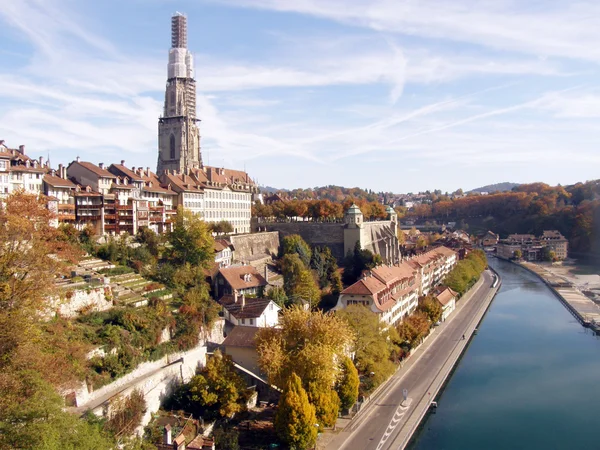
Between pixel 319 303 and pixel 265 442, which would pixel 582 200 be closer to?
pixel 319 303

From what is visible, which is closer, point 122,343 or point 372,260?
point 122,343

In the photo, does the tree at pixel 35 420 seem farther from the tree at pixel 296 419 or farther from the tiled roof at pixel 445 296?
the tiled roof at pixel 445 296

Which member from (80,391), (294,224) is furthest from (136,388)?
(294,224)

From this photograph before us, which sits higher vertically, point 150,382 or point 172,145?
point 172,145

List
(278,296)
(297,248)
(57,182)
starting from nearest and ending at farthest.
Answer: (57,182) < (278,296) < (297,248)

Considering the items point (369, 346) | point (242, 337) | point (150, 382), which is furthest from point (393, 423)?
point (150, 382)

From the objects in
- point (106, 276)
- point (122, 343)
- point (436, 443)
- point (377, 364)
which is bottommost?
point (436, 443)

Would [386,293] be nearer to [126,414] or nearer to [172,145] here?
[126,414]
